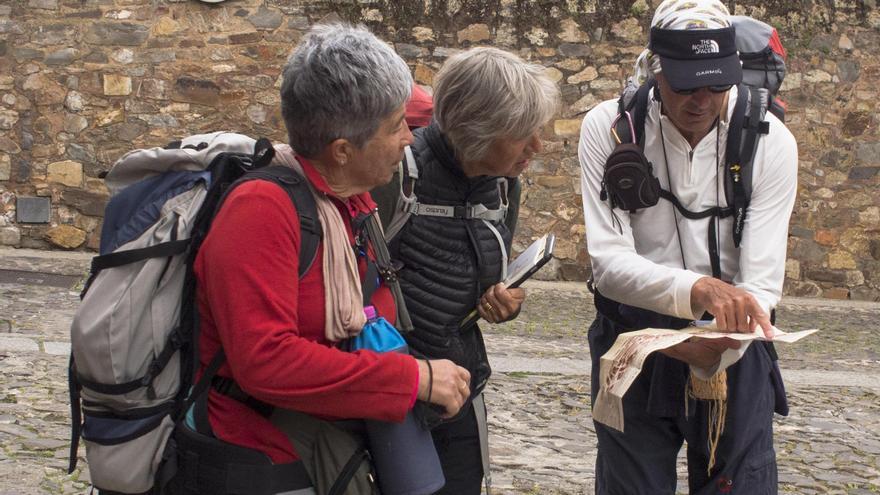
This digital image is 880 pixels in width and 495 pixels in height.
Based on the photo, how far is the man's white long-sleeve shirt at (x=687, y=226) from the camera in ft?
9.04

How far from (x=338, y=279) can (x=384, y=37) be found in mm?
7922

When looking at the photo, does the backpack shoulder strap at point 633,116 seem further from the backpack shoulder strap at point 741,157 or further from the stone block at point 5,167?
the stone block at point 5,167

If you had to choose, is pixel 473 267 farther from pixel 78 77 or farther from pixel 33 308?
pixel 78 77

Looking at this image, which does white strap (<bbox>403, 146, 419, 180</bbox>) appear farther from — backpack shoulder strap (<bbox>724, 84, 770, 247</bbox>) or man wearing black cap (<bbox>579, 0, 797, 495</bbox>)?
backpack shoulder strap (<bbox>724, 84, 770, 247</bbox>)

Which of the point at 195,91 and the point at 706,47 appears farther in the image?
the point at 195,91

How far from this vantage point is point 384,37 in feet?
32.2

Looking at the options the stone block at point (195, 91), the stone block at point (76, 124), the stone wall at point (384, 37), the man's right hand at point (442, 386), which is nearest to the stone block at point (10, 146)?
the stone wall at point (384, 37)

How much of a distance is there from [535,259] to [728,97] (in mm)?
587

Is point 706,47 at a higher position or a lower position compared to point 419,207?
higher

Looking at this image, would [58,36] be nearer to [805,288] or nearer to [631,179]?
[805,288]

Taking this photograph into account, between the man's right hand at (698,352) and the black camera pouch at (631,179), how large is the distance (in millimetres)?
329

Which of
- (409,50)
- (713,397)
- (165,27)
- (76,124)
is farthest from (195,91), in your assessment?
(713,397)

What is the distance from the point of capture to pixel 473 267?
2756 mm

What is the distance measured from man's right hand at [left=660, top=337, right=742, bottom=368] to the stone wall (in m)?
7.22
